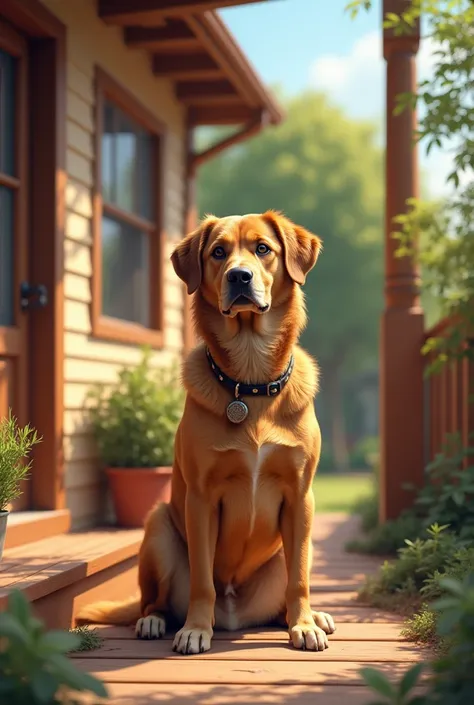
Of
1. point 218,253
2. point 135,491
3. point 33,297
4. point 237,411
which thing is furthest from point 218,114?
point 237,411

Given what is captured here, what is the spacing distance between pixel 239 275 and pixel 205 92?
4.59 meters

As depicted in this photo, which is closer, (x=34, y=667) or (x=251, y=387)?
(x=34, y=667)

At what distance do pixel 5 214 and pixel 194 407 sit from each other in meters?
1.87

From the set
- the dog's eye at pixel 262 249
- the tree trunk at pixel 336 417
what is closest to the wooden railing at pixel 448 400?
the dog's eye at pixel 262 249

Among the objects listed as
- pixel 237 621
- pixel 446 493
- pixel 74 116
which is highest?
pixel 74 116

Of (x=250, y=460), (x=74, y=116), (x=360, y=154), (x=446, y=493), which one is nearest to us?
(x=250, y=460)

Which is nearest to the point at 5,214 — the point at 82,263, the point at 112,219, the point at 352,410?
the point at 82,263

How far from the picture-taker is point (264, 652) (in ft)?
9.64

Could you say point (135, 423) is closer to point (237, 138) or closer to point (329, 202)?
point (237, 138)

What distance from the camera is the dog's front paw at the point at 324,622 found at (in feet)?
10.4

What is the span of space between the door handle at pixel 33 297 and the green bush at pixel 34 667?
2.84 meters

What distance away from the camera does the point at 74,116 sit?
5.02 meters

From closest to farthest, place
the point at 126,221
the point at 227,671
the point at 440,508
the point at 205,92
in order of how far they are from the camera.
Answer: the point at 227,671
the point at 440,508
the point at 126,221
the point at 205,92

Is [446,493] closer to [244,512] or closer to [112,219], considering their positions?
[244,512]
